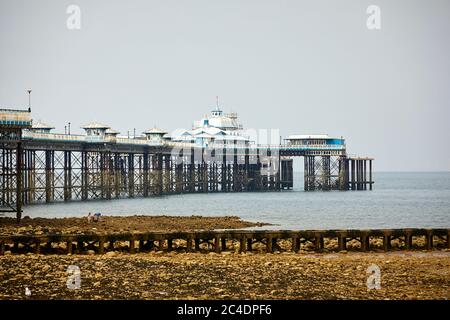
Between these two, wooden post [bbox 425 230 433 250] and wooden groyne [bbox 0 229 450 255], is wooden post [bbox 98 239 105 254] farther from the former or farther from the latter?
wooden post [bbox 425 230 433 250]

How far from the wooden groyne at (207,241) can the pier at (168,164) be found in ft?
175

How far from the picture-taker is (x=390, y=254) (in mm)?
43375

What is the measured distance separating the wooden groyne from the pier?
175 feet

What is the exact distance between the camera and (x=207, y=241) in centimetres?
4400

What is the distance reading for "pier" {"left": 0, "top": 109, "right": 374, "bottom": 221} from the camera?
108250mm

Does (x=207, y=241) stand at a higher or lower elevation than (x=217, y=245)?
higher

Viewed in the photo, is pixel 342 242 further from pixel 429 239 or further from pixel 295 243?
pixel 429 239

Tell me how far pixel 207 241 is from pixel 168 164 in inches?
3797

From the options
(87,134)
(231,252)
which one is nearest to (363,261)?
(231,252)

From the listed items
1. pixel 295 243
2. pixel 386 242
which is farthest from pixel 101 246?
pixel 386 242

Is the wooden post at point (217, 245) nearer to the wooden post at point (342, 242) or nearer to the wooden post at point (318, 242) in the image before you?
the wooden post at point (318, 242)

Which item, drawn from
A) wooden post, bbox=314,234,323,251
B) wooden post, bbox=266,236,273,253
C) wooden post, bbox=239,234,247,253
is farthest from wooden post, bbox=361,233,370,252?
wooden post, bbox=239,234,247,253

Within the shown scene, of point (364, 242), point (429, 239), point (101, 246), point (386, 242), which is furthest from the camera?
point (429, 239)
